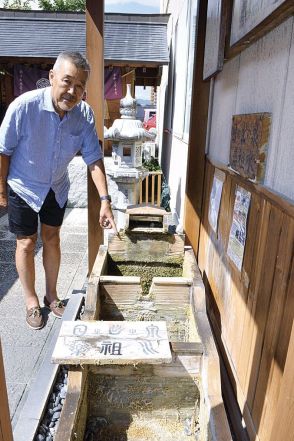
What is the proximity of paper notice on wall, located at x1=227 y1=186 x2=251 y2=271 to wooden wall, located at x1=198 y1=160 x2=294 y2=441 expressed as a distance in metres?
0.06

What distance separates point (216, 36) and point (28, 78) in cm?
796

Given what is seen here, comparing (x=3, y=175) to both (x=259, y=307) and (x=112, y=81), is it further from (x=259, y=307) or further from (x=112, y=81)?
(x=112, y=81)

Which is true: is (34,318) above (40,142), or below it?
below

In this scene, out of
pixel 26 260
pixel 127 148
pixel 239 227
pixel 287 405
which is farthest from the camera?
pixel 127 148

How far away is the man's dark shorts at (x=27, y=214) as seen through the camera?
2822 mm

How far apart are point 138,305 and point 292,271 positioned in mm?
1411

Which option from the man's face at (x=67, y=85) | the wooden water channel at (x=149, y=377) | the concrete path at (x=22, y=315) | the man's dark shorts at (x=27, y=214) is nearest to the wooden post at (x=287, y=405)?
the wooden water channel at (x=149, y=377)

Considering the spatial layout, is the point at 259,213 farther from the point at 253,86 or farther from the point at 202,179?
the point at 202,179

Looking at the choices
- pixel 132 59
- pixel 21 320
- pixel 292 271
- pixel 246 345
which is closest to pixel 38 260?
pixel 21 320

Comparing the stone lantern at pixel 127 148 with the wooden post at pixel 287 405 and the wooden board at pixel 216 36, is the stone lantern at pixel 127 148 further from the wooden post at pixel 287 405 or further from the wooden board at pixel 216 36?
the wooden post at pixel 287 405

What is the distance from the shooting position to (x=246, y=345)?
2.00 m

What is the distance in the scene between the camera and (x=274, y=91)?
1.68m

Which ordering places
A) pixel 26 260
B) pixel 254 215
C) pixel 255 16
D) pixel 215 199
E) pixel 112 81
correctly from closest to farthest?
pixel 255 16 < pixel 254 215 < pixel 215 199 < pixel 26 260 < pixel 112 81

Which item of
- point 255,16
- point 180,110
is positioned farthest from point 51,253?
point 180,110
